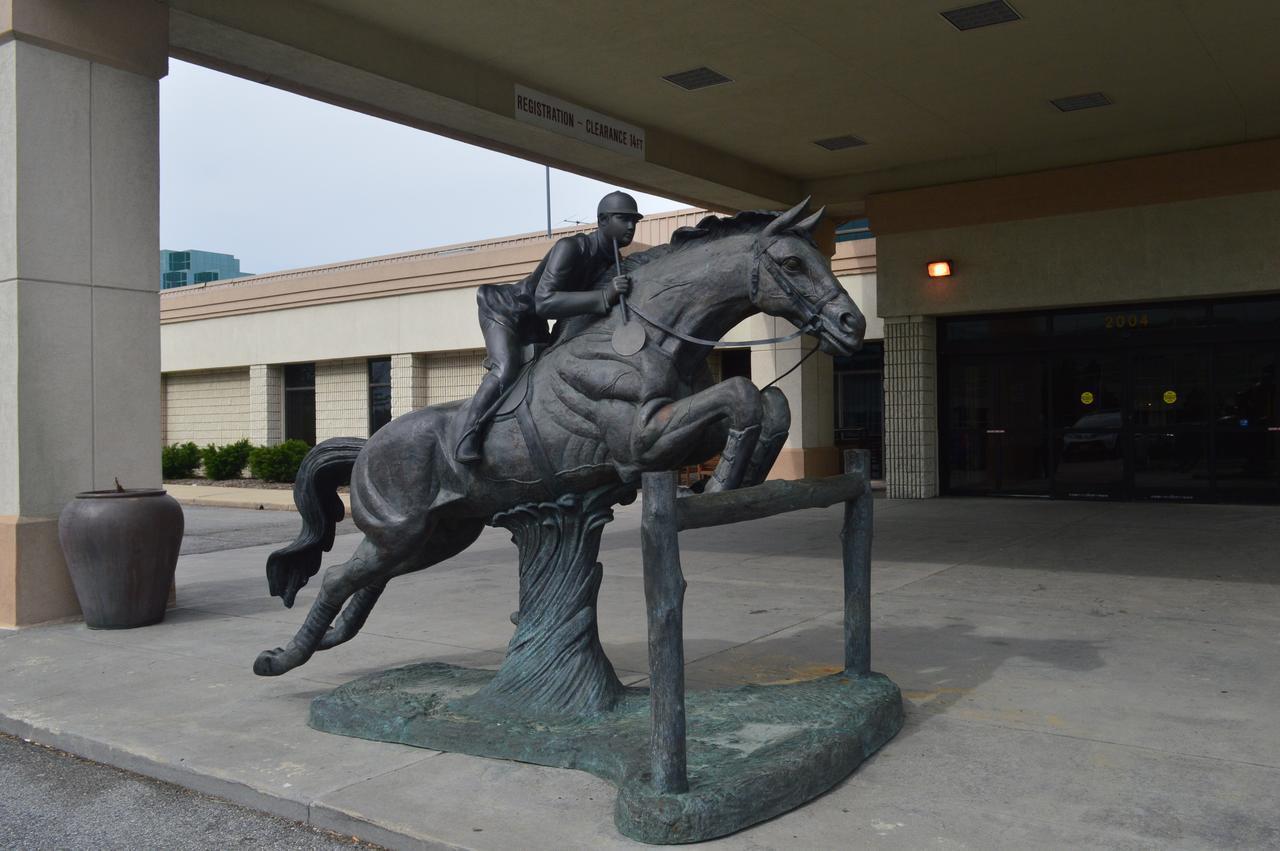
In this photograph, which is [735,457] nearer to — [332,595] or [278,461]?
[332,595]

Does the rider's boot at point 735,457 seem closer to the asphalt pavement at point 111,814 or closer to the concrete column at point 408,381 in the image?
the asphalt pavement at point 111,814

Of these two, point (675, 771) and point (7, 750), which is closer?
point (675, 771)

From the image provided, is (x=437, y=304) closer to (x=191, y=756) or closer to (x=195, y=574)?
(x=195, y=574)

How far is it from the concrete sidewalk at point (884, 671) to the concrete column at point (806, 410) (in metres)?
7.07

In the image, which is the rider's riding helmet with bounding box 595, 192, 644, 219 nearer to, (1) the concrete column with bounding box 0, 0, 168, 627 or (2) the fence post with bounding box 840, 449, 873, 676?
(2) the fence post with bounding box 840, 449, 873, 676

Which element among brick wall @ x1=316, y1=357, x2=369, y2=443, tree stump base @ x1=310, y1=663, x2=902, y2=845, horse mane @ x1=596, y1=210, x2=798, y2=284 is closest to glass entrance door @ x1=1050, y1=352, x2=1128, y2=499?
tree stump base @ x1=310, y1=663, x2=902, y2=845

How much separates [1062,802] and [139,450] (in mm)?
6967

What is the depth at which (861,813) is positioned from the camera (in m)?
3.76

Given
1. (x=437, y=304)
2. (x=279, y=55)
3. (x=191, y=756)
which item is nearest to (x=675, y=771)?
(x=191, y=756)

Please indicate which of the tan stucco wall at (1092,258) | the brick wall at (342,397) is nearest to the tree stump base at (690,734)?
the tan stucco wall at (1092,258)

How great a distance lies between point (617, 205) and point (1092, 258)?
38.2 feet

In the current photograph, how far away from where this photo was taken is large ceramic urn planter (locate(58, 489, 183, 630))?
23.9 ft

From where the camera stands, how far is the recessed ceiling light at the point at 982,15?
926 cm

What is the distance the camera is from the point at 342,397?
79.2 feet
